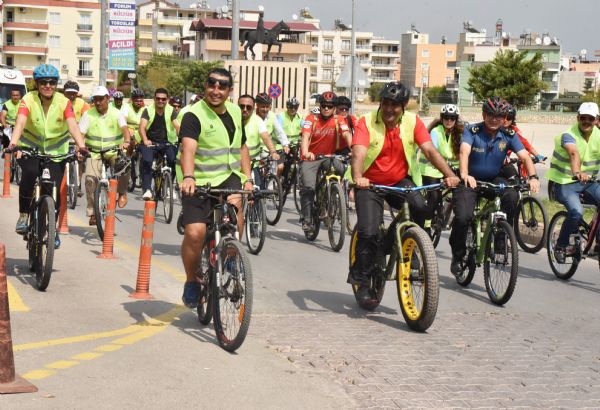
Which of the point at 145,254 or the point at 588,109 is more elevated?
the point at 588,109

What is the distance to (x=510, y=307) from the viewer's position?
10.0 m

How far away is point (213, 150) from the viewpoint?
322 inches

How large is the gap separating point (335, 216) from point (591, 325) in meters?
5.22

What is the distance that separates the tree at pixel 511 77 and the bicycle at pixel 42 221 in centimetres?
7826

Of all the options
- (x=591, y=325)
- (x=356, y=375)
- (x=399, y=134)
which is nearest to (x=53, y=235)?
(x=399, y=134)

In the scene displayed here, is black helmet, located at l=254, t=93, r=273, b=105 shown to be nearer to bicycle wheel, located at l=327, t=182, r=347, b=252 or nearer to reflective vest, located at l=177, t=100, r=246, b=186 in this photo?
bicycle wheel, located at l=327, t=182, r=347, b=252

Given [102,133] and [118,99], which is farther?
[118,99]

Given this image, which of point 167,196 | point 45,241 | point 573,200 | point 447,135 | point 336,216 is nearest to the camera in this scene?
point 45,241

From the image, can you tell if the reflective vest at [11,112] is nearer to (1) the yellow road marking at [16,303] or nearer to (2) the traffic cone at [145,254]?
(1) the yellow road marking at [16,303]

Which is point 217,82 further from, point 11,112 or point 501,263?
point 11,112

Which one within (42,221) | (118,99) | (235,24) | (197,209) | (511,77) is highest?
(511,77)

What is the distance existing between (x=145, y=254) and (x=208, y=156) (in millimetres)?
1649

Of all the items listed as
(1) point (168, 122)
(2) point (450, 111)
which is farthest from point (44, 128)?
(1) point (168, 122)

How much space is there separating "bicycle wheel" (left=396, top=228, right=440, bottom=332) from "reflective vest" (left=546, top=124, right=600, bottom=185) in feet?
13.3
